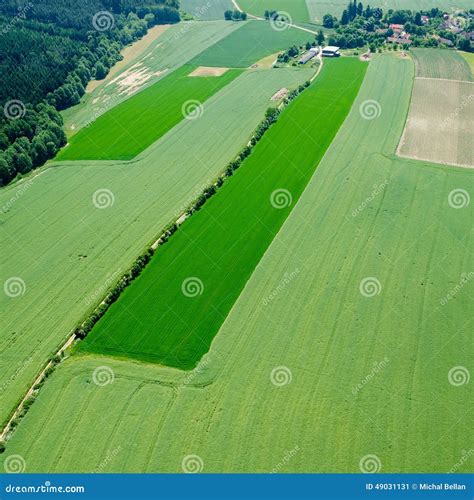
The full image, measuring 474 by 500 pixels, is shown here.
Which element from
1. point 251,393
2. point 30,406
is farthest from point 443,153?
point 30,406

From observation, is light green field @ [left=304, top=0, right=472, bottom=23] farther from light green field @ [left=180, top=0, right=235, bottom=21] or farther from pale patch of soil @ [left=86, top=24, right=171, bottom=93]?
pale patch of soil @ [left=86, top=24, right=171, bottom=93]

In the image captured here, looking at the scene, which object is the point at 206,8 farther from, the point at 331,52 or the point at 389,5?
the point at 331,52

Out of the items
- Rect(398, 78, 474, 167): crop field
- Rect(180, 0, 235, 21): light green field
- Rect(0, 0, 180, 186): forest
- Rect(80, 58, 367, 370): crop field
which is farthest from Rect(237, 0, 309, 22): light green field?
Rect(80, 58, 367, 370): crop field

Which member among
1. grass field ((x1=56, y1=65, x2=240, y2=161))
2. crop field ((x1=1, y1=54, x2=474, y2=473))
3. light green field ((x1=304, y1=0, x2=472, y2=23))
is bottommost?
crop field ((x1=1, y1=54, x2=474, y2=473))

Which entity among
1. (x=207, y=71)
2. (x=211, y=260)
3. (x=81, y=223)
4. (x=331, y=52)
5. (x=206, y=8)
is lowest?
(x=211, y=260)

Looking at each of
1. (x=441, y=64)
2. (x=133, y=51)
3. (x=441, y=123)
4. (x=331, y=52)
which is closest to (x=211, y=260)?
(x=441, y=123)

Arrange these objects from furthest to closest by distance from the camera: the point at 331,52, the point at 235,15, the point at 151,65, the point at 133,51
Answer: the point at 235,15, the point at 133,51, the point at 331,52, the point at 151,65

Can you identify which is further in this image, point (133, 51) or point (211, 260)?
point (133, 51)

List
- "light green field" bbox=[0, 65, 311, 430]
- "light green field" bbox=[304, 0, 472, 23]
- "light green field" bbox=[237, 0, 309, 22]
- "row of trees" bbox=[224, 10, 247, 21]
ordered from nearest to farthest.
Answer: "light green field" bbox=[0, 65, 311, 430]
"row of trees" bbox=[224, 10, 247, 21]
"light green field" bbox=[237, 0, 309, 22]
"light green field" bbox=[304, 0, 472, 23]
